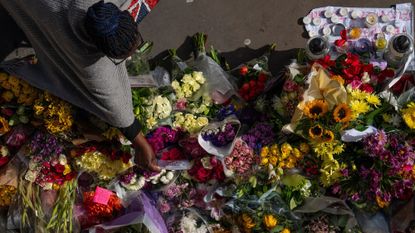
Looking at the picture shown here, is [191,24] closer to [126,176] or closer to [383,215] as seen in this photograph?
[126,176]

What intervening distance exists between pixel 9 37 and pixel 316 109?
2.10 meters

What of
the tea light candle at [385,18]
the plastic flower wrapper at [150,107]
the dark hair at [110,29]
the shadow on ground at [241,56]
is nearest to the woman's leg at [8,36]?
the shadow on ground at [241,56]

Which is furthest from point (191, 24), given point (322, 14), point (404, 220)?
point (404, 220)

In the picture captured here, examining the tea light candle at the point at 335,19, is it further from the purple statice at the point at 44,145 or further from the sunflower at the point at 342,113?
the purple statice at the point at 44,145

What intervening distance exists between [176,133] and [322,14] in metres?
1.29

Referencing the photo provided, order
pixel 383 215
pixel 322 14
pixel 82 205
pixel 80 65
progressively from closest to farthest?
pixel 80 65, pixel 383 215, pixel 82 205, pixel 322 14

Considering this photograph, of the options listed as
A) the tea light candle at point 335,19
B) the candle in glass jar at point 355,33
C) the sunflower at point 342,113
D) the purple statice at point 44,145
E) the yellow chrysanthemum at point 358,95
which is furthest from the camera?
the tea light candle at point 335,19

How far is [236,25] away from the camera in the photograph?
3086 millimetres

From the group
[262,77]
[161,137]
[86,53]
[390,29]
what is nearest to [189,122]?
[161,137]

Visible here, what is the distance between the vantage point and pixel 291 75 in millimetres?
2389

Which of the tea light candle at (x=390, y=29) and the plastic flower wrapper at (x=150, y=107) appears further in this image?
the tea light candle at (x=390, y=29)

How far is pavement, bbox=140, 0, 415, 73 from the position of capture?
303 cm

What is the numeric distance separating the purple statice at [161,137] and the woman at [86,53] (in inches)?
8.3

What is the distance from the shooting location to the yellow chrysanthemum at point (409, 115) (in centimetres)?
212
